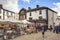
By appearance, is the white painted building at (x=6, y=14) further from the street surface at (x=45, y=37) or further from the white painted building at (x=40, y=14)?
the street surface at (x=45, y=37)

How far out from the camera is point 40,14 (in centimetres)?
1021

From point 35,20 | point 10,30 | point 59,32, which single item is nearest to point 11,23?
point 10,30

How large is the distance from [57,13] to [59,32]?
3.39 feet

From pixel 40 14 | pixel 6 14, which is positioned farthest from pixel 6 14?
pixel 40 14

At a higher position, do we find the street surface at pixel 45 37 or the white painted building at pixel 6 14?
the white painted building at pixel 6 14

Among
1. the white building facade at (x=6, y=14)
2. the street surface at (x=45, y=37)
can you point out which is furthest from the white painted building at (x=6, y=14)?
the street surface at (x=45, y=37)

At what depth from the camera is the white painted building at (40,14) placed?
9.89 metres

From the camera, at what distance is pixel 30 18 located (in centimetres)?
1035

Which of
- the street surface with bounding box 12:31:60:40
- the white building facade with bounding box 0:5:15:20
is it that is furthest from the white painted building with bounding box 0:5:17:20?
the street surface with bounding box 12:31:60:40

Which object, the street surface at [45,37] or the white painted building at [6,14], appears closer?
the street surface at [45,37]

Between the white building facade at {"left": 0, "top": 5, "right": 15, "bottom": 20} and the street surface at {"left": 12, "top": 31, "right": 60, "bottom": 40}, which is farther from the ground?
the white building facade at {"left": 0, "top": 5, "right": 15, "bottom": 20}

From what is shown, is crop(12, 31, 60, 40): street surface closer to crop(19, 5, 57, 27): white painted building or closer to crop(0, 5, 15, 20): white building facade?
crop(19, 5, 57, 27): white painted building

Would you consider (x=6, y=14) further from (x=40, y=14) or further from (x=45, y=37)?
(x=45, y=37)

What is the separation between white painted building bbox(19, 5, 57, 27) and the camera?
32.4 ft
